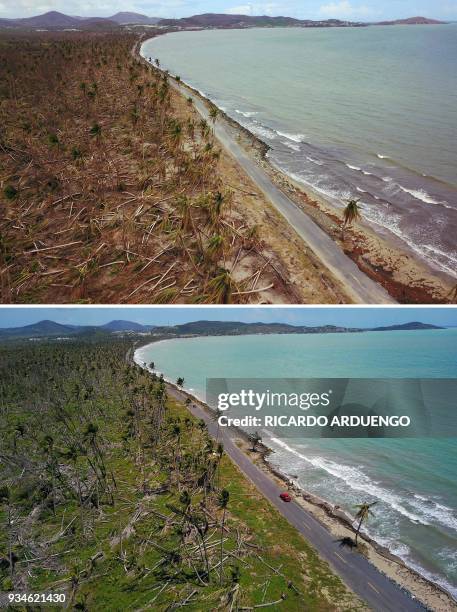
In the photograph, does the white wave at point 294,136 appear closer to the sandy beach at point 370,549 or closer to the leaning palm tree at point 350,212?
the leaning palm tree at point 350,212

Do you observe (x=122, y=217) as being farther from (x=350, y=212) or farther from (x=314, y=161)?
(x=314, y=161)

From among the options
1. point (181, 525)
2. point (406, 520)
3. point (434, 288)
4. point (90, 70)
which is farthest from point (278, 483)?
point (90, 70)

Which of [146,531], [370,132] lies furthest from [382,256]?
[370,132]

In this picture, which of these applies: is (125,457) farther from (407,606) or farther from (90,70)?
(90,70)

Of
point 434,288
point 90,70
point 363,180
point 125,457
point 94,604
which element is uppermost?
point 90,70

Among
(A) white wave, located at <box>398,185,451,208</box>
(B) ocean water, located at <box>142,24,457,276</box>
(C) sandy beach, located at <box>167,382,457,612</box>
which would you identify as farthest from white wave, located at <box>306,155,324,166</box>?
(C) sandy beach, located at <box>167,382,457,612</box>

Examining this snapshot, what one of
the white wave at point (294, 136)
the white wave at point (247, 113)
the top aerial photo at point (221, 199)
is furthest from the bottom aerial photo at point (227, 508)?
the white wave at point (247, 113)

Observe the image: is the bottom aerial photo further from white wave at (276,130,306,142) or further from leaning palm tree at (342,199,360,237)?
white wave at (276,130,306,142)
